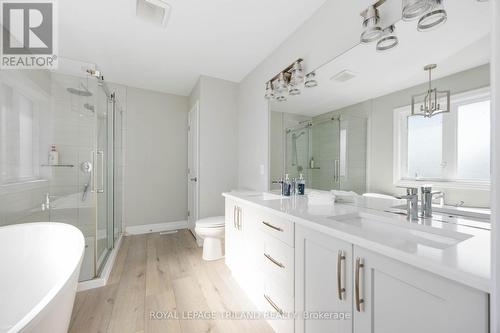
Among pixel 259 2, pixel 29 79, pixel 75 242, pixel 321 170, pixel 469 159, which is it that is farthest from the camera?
pixel 29 79

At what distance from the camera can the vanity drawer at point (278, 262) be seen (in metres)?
1.22

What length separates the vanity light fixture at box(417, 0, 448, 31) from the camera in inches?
37.3

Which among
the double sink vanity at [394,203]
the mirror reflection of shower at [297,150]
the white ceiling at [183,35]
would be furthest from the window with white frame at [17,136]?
the mirror reflection of shower at [297,150]

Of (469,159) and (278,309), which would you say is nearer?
(469,159)

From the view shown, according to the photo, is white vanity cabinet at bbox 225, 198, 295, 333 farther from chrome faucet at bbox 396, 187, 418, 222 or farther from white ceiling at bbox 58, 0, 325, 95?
white ceiling at bbox 58, 0, 325, 95

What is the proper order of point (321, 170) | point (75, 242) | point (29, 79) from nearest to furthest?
point (75, 242) → point (321, 170) → point (29, 79)

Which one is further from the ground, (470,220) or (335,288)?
(470,220)

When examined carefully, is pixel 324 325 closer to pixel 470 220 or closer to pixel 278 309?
pixel 278 309

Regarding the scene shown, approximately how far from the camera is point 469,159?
901mm

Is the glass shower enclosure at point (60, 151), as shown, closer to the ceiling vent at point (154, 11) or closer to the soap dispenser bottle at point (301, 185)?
the ceiling vent at point (154, 11)

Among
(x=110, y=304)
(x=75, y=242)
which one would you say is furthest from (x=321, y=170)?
(x=110, y=304)

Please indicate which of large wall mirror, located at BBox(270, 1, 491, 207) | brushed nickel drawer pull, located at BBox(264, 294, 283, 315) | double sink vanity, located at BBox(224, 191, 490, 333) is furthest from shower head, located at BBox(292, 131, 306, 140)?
brushed nickel drawer pull, located at BBox(264, 294, 283, 315)

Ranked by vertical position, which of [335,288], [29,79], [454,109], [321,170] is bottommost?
[335,288]

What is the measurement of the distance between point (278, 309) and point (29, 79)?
309cm
